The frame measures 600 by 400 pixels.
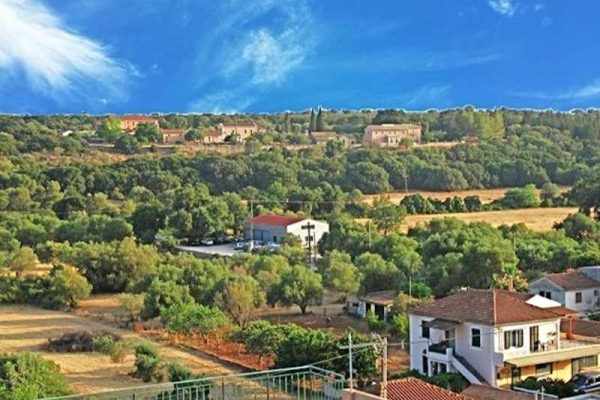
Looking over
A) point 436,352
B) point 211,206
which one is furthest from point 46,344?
point 211,206

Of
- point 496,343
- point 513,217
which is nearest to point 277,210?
point 513,217

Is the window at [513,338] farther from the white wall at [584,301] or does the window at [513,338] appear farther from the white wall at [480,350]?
the white wall at [584,301]

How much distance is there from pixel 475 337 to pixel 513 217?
25664mm

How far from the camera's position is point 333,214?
37.3 meters

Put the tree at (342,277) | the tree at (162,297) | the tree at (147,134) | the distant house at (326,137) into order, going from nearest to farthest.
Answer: the tree at (162,297), the tree at (342,277), the tree at (147,134), the distant house at (326,137)

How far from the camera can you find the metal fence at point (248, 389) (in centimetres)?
1113

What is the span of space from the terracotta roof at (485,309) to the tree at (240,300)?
20.7ft

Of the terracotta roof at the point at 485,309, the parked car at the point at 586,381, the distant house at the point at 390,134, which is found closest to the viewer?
the parked car at the point at 586,381

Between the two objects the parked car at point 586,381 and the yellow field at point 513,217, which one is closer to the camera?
the parked car at point 586,381

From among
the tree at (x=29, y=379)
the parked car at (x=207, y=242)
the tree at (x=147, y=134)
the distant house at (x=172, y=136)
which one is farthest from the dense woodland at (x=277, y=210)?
the distant house at (x=172, y=136)

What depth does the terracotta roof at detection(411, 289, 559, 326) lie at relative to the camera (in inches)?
566

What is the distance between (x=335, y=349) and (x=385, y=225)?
19449mm

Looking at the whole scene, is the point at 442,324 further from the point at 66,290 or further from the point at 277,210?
the point at 277,210

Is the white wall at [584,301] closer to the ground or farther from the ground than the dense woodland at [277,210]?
closer to the ground
